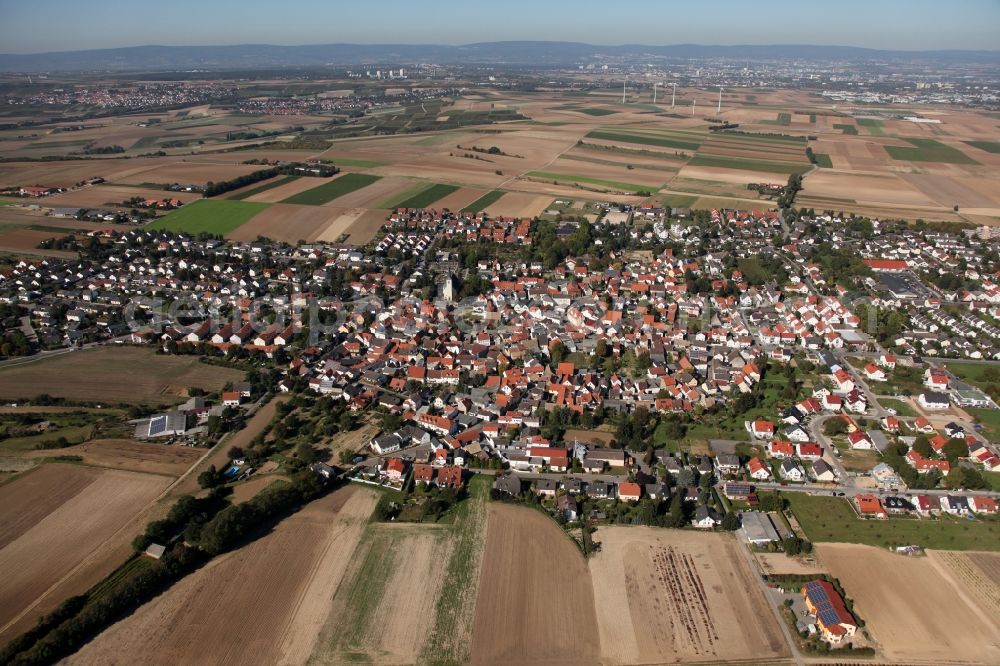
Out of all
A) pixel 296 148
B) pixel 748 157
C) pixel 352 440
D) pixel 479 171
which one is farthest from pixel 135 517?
pixel 748 157

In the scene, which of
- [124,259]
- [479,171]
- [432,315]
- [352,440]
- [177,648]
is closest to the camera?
[177,648]

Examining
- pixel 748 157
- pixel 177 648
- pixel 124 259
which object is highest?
pixel 748 157

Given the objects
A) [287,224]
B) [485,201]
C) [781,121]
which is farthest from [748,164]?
[287,224]

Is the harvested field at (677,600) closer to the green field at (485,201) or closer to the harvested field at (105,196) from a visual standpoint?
the green field at (485,201)

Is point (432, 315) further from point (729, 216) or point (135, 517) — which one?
point (729, 216)

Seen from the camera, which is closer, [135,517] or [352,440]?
[135,517]

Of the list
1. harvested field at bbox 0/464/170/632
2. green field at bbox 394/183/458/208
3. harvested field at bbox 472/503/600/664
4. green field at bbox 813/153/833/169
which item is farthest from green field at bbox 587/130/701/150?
harvested field at bbox 0/464/170/632

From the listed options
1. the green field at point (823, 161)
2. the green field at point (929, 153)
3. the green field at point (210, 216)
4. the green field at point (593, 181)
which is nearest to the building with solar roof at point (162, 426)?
the green field at point (210, 216)
